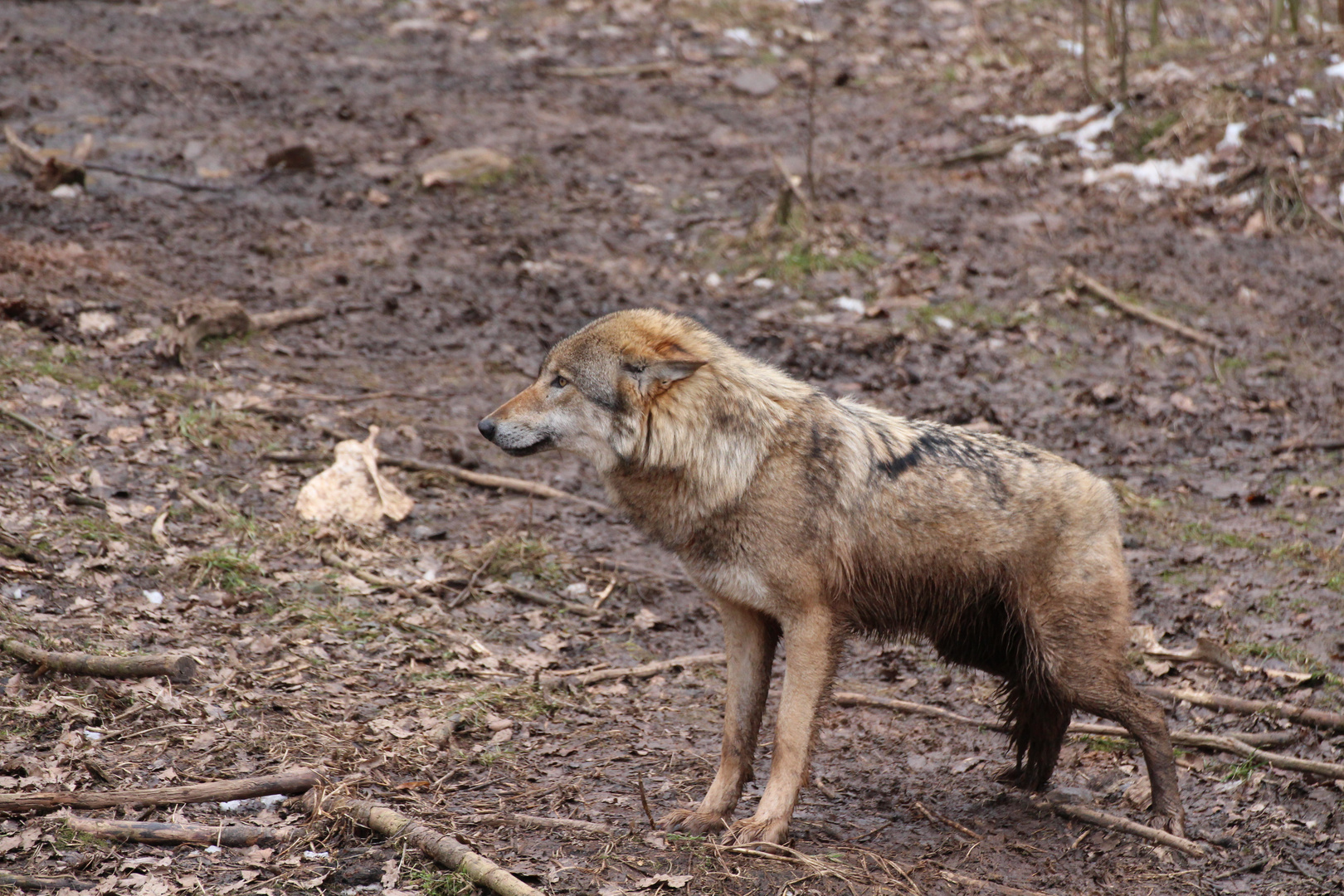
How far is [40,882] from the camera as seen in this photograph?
3986mm

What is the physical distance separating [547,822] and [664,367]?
84.4 inches

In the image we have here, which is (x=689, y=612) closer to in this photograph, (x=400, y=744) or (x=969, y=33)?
(x=400, y=744)

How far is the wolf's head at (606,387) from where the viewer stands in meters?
5.12

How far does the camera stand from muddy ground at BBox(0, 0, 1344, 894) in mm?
5188

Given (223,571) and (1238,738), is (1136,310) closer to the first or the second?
(1238,738)

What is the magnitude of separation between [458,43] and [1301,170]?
12561 mm

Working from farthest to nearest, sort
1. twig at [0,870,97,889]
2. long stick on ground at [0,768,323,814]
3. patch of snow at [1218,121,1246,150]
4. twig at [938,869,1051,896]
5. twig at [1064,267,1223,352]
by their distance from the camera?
patch of snow at [1218,121,1246,150] < twig at [1064,267,1223,352] < twig at [938,869,1051,896] < long stick on ground at [0,768,323,814] < twig at [0,870,97,889]

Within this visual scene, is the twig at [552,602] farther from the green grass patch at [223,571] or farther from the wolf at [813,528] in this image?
the wolf at [813,528]

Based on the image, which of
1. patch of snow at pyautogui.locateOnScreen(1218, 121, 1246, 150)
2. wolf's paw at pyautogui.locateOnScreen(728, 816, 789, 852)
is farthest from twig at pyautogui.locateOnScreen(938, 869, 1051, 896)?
patch of snow at pyautogui.locateOnScreen(1218, 121, 1246, 150)

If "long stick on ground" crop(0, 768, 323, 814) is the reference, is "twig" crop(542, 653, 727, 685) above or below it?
below

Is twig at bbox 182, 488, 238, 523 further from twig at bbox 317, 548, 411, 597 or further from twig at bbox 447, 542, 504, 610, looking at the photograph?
twig at bbox 447, 542, 504, 610

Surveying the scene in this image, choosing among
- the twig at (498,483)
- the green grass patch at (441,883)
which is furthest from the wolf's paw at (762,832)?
the twig at (498,483)

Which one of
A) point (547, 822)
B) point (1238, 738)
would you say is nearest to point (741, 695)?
point (547, 822)

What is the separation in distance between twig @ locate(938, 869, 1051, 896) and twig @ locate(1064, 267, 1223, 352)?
7.53m
